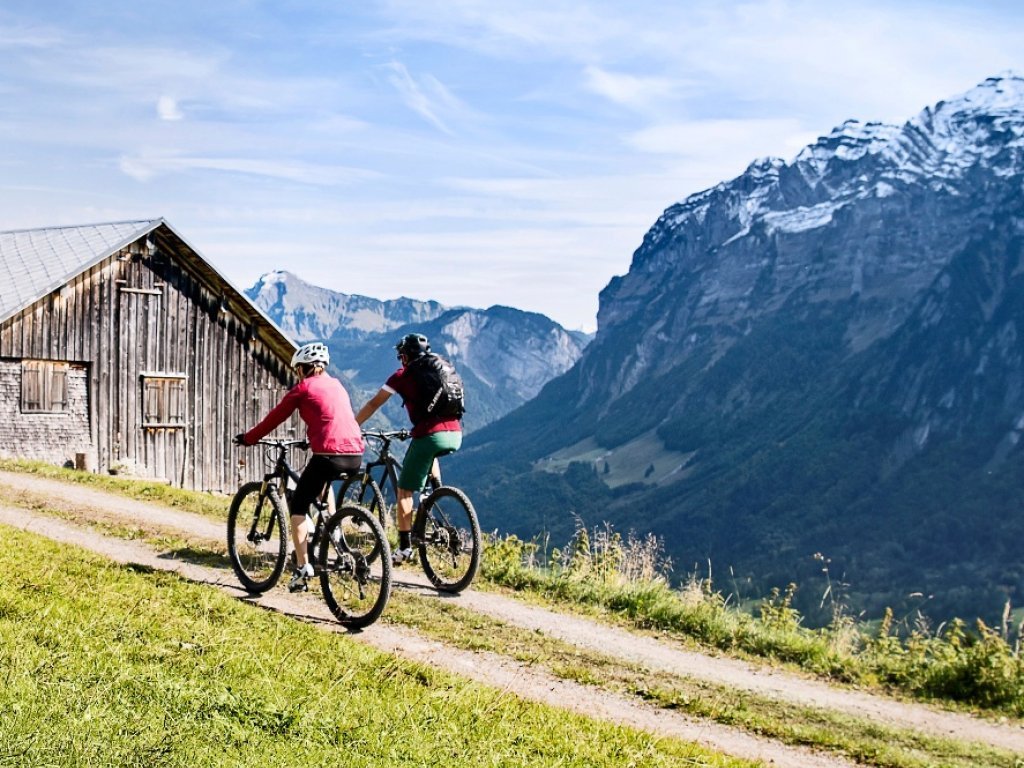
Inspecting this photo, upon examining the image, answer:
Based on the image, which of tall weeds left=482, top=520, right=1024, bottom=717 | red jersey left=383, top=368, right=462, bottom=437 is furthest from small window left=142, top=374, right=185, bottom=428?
red jersey left=383, top=368, right=462, bottom=437

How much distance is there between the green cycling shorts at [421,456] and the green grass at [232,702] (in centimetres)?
262

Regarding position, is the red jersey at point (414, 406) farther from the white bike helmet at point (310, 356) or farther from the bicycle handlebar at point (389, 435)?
the white bike helmet at point (310, 356)

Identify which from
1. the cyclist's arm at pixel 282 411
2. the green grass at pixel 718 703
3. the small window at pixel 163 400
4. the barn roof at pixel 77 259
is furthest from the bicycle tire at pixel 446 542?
the small window at pixel 163 400

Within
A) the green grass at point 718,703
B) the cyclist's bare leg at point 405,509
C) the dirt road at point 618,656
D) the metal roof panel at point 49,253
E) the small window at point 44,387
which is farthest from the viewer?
the metal roof panel at point 49,253

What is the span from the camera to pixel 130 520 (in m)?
14.6

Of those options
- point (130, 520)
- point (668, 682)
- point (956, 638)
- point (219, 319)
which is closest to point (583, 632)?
point (668, 682)

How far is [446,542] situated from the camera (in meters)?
11.3

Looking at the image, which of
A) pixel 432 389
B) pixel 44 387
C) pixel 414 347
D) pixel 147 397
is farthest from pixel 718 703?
pixel 147 397

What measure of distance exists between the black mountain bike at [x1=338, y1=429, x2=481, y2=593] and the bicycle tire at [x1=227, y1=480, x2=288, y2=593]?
34.4 inches

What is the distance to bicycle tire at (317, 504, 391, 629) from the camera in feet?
30.5

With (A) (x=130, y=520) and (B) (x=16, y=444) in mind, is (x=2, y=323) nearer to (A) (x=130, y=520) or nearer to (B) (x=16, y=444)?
(B) (x=16, y=444)

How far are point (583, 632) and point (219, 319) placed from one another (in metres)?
24.1

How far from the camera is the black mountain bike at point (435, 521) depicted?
10945 mm

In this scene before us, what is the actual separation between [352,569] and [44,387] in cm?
2207
